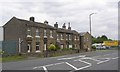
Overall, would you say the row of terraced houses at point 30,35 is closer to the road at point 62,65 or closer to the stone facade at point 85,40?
the stone facade at point 85,40

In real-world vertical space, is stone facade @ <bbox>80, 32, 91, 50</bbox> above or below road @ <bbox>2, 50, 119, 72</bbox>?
above

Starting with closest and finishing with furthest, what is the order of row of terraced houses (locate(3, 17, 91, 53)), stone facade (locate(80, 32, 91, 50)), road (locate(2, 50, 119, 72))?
road (locate(2, 50, 119, 72)) < row of terraced houses (locate(3, 17, 91, 53)) < stone facade (locate(80, 32, 91, 50))

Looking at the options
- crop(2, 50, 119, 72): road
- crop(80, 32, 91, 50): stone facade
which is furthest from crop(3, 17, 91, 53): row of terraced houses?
crop(2, 50, 119, 72): road

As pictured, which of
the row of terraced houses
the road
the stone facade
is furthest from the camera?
the stone facade

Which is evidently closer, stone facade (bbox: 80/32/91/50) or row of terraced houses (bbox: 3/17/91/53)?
row of terraced houses (bbox: 3/17/91/53)

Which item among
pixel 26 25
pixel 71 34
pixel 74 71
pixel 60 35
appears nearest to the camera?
pixel 74 71

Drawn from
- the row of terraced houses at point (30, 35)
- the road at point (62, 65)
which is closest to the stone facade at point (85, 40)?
the row of terraced houses at point (30, 35)

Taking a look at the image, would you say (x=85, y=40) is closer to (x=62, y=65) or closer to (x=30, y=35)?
(x=30, y=35)

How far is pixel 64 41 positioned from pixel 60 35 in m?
2.48

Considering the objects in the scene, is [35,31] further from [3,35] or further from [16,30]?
[3,35]

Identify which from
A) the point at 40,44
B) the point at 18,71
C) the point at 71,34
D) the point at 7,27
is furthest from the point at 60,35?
the point at 18,71

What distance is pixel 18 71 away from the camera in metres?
17.2

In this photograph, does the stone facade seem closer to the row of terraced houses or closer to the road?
the row of terraced houses

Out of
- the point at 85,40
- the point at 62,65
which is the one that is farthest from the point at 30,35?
the point at 85,40
